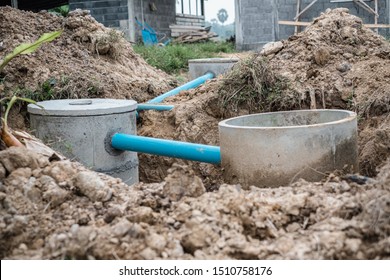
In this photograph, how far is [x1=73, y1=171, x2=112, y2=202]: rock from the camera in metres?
2.95

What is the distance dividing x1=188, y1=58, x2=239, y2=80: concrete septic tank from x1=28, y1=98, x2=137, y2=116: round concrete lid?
2941 millimetres

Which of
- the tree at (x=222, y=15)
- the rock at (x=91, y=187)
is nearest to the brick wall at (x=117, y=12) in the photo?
the rock at (x=91, y=187)

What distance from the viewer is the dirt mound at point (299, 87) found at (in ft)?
17.1

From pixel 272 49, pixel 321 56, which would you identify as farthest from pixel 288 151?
pixel 272 49

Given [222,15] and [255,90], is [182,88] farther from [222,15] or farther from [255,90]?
[222,15]

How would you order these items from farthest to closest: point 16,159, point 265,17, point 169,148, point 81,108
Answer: point 265,17 < point 81,108 < point 169,148 < point 16,159

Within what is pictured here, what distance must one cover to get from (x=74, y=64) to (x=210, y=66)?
242 cm

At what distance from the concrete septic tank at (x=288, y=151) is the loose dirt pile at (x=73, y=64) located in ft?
9.13

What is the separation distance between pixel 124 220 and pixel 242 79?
314 centimetres

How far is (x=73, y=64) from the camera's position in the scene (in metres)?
Answer: 6.35

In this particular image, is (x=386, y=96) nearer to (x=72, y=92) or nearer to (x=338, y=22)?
(x=338, y=22)

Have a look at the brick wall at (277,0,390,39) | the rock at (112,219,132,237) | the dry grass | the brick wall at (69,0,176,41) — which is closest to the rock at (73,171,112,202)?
the rock at (112,219,132,237)

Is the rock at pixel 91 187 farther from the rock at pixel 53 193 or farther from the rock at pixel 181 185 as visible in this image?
the rock at pixel 181 185

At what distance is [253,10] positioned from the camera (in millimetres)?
14750
